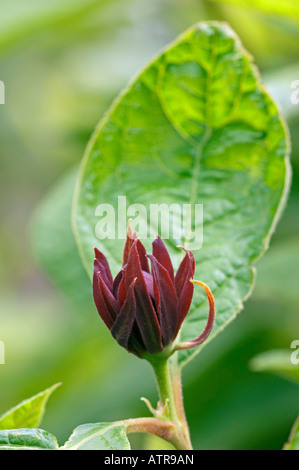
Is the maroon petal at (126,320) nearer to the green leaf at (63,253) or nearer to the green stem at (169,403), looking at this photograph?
the green stem at (169,403)

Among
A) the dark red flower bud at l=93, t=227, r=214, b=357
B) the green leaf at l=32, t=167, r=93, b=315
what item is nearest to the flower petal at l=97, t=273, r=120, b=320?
the dark red flower bud at l=93, t=227, r=214, b=357

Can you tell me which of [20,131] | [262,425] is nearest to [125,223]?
[262,425]

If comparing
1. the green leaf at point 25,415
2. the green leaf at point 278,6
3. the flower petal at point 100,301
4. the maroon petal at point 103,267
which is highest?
the green leaf at point 278,6

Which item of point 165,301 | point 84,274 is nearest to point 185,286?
point 165,301

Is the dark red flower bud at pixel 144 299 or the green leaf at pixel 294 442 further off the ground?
the dark red flower bud at pixel 144 299

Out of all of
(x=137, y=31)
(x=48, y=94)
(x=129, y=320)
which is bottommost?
(x=129, y=320)

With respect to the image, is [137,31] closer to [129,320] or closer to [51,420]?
[51,420]

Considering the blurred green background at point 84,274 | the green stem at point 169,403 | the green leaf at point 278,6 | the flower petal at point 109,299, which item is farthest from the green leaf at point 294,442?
the green leaf at point 278,6
